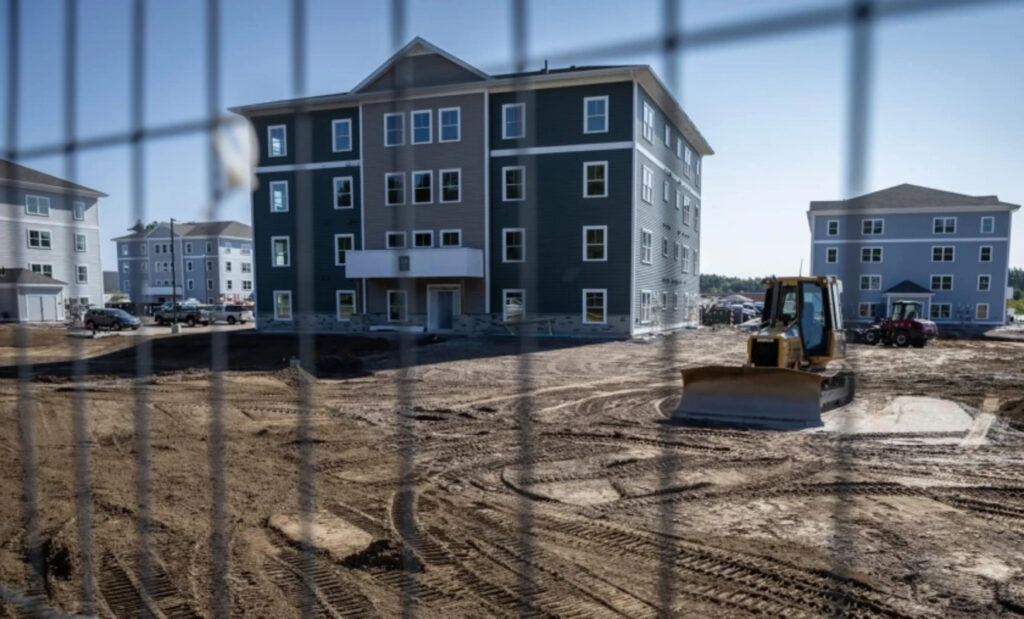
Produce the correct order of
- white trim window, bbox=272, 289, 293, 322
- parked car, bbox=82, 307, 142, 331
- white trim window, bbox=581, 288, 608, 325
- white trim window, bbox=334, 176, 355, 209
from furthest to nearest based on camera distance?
1. white trim window, bbox=272, 289, 293, 322
2. parked car, bbox=82, 307, 142, 331
3. white trim window, bbox=334, 176, 355, 209
4. white trim window, bbox=581, 288, 608, 325

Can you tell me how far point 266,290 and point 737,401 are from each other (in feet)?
88.2

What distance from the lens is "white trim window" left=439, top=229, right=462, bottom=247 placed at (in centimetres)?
2689

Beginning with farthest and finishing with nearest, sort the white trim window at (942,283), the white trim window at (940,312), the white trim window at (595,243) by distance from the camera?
the white trim window at (595,243), the white trim window at (940,312), the white trim window at (942,283)

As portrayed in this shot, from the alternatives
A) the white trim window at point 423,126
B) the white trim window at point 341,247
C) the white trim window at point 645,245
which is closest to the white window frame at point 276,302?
the white trim window at point 341,247

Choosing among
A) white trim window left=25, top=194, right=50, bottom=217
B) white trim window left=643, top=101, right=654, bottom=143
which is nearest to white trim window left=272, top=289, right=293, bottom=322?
white trim window left=643, top=101, right=654, bottom=143

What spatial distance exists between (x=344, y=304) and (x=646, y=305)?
48.3 feet

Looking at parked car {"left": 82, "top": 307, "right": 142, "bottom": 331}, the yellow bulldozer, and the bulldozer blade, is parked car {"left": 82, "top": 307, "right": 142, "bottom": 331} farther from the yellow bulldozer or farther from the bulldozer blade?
the yellow bulldozer

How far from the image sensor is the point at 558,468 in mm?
7402

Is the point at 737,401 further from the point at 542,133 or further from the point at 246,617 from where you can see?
the point at 542,133

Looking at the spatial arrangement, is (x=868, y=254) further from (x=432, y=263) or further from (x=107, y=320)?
(x=107, y=320)

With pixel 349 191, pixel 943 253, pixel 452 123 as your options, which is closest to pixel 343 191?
pixel 349 191

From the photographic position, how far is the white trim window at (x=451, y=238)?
2689 cm

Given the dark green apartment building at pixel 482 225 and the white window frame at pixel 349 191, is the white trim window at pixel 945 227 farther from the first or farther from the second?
the white window frame at pixel 349 191

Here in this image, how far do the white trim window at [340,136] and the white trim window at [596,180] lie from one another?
10.5m
